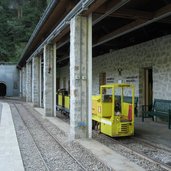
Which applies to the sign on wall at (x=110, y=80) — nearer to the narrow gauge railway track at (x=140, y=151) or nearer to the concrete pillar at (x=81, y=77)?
the narrow gauge railway track at (x=140, y=151)

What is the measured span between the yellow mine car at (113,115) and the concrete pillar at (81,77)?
0.63 m

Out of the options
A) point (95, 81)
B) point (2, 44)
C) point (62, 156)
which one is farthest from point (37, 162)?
point (2, 44)

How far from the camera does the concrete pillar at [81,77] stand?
9.79 meters

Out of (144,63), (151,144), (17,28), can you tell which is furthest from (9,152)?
(17,28)

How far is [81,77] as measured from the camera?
388 inches

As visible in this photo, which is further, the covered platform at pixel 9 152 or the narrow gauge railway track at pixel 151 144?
the narrow gauge railway track at pixel 151 144

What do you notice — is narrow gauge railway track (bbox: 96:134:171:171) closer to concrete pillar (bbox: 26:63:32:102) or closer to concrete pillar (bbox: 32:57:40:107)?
concrete pillar (bbox: 32:57:40:107)

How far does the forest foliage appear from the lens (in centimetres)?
5094

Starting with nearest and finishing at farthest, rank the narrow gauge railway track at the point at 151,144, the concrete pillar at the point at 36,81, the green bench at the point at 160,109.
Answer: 1. the narrow gauge railway track at the point at 151,144
2. the green bench at the point at 160,109
3. the concrete pillar at the point at 36,81

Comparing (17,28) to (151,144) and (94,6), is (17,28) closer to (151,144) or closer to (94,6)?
(94,6)

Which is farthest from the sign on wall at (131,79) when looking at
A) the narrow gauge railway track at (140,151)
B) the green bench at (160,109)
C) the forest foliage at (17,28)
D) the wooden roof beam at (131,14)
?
the forest foliage at (17,28)

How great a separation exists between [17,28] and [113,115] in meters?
43.5

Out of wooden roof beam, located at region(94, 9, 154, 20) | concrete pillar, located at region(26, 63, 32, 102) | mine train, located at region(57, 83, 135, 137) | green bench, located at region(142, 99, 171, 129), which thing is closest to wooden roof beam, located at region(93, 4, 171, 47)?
wooden roof beam, located at region(94, 9, 154, 20)

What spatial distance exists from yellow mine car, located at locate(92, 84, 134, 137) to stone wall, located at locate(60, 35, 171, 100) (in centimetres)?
320
